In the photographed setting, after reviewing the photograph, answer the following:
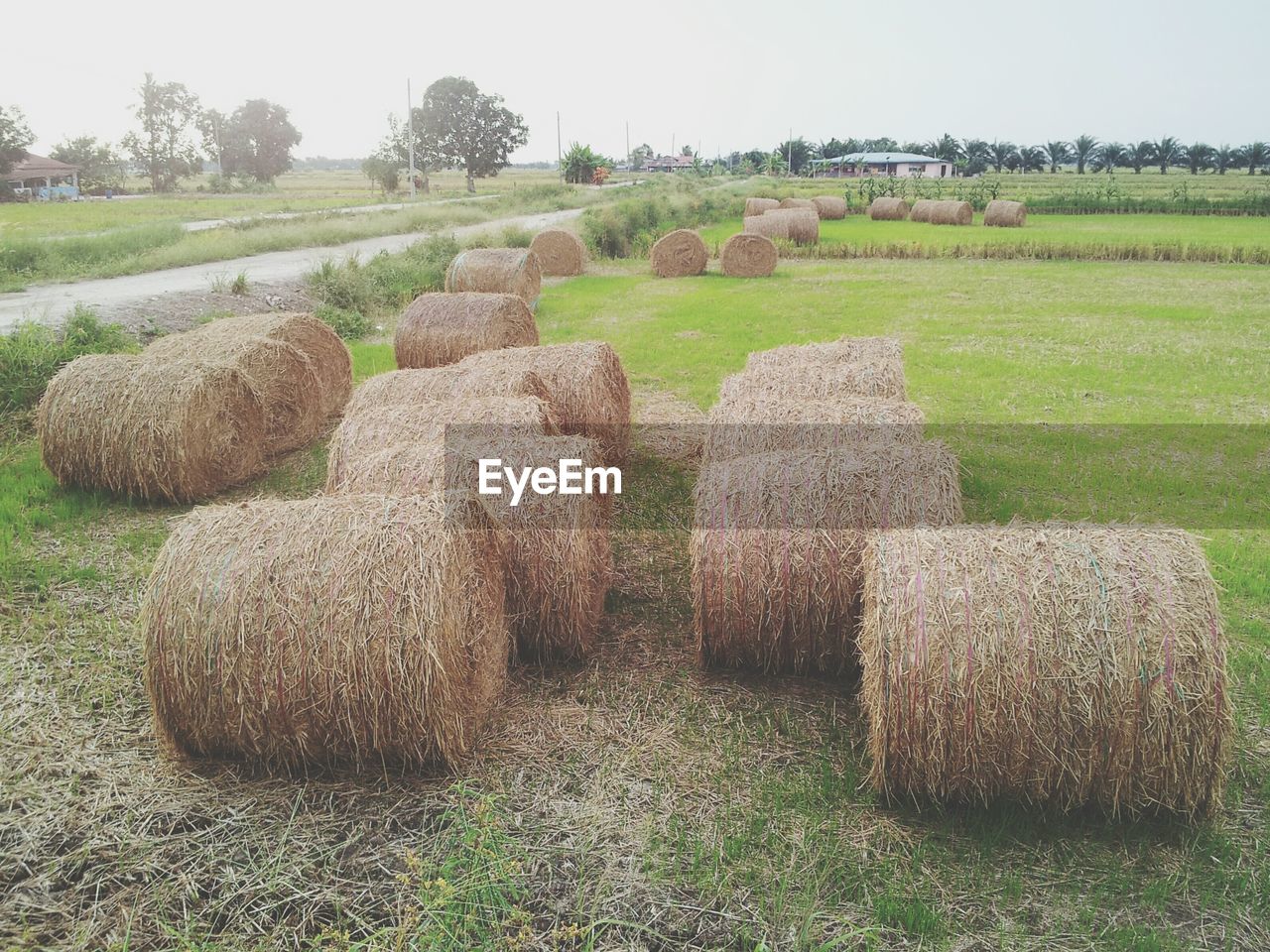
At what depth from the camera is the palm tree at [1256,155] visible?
290 feet

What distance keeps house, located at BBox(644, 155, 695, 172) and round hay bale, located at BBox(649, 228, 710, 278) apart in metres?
124

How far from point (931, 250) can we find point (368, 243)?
19118mm

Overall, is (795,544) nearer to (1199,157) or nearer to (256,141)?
(256,141)

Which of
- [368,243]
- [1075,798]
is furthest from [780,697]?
[368,243]

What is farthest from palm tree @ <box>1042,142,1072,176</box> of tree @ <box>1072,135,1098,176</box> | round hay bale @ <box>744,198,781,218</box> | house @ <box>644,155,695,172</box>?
round hay bale @ <box>744,198,781,218</box>

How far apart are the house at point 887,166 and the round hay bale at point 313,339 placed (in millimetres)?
119129

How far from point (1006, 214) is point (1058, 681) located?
4073cm

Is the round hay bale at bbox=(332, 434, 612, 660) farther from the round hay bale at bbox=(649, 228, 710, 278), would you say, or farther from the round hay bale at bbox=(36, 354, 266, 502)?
the round hay bale at bbox=(649, 228, 710, 278)

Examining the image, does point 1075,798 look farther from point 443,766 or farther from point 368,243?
point 368,243

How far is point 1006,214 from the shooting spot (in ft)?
128

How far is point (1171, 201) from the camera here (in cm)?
4509

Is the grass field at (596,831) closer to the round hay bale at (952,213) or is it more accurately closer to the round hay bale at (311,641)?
the round hay bale at (311,641)

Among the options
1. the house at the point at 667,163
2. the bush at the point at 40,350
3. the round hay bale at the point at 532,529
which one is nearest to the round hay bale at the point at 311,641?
the round hay bale at the point at 532,529

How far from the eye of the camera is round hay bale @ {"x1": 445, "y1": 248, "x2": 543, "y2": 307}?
1761cm
